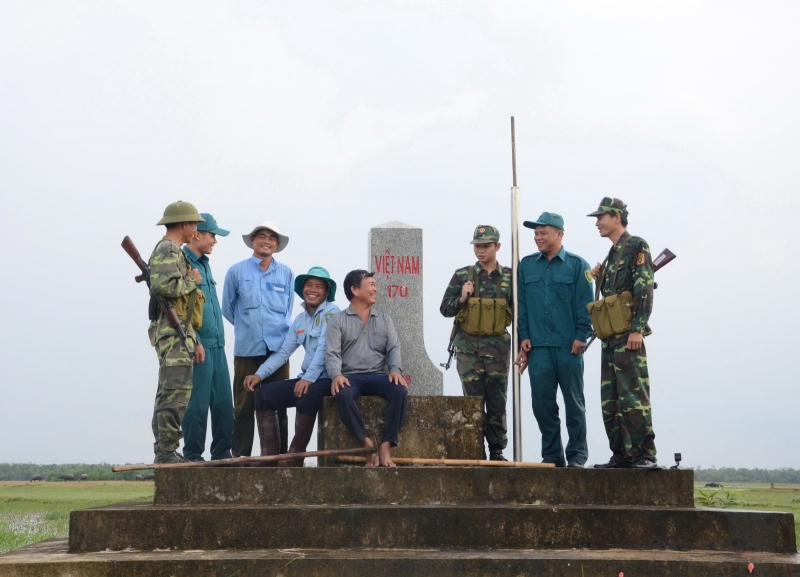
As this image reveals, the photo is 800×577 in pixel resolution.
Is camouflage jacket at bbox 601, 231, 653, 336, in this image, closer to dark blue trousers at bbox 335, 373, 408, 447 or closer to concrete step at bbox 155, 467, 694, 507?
concrete step at bbox 155, 467, 694, 507

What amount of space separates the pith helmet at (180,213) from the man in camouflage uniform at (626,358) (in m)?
3.06

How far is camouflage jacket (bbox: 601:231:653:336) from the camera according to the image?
21.0 ft

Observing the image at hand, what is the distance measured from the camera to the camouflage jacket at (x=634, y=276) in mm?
6402

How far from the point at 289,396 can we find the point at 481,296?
6.02 ft

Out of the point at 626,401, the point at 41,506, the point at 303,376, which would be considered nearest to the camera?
the point at 626,401

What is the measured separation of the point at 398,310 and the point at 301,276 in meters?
1.15

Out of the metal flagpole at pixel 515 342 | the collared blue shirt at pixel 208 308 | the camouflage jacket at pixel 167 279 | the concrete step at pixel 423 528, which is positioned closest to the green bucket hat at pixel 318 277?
the collared blue shirt at pixel 208 308

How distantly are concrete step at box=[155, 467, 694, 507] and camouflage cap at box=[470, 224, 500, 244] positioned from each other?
6.96 feet

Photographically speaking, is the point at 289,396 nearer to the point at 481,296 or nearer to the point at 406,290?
the point at 406,290

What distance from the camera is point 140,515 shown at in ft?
18.8

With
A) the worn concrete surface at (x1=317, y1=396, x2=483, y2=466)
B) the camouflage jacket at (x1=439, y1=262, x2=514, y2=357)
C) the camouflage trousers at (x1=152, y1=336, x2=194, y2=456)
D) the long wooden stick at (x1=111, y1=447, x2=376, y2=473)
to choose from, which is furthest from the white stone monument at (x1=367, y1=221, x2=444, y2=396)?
the camouflage trousers at (x1=152, y1=336, x2=194, y2=456)

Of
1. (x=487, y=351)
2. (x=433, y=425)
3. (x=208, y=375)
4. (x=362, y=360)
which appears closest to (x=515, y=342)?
(x=487, y=351)

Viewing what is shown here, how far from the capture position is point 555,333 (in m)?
7.20

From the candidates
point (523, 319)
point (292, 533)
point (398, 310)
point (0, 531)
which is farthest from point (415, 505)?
point (0, 531)
